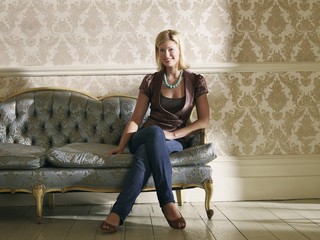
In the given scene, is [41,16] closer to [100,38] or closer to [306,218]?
[100,38]

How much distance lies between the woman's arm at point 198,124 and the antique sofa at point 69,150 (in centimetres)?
6

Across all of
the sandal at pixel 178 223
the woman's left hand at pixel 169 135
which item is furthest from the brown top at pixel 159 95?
the sandal at pixel 178 223

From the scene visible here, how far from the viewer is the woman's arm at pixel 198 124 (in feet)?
8.46

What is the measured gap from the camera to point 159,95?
2.69m

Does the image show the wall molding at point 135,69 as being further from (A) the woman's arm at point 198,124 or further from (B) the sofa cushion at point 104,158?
(B) the sofa cushion at point 104,158

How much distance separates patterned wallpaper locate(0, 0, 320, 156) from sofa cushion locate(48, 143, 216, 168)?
2.79ft

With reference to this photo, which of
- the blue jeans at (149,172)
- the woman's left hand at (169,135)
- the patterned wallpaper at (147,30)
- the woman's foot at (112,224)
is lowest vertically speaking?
the woman's foot at (112,224)

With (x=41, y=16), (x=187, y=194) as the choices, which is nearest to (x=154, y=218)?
(x=187, y=194)

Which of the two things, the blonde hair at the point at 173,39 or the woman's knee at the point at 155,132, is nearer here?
the woman's knee at the point at 155,132

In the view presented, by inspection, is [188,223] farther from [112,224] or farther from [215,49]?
[215,49]

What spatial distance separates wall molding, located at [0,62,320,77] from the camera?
3.21m

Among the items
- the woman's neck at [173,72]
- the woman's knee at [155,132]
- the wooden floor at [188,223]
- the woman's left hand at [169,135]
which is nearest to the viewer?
the wooden floor at [188,223]

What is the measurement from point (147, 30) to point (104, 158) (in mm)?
1294

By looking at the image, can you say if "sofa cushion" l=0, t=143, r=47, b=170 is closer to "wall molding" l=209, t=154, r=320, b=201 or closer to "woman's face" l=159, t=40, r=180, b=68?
"woman's face" l=159, t=40, r=180, b=68
